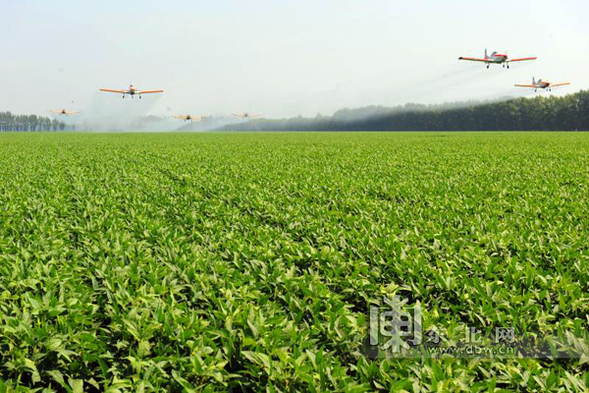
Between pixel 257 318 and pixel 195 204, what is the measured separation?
6766mm

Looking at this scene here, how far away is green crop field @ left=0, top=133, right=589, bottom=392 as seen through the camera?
128 inches

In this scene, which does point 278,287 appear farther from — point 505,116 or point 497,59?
point 505,116

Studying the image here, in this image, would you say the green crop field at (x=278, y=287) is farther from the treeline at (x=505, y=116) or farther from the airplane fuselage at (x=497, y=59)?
the treeline at (x=505, y=116)

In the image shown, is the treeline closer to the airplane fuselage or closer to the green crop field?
the airplane fuselage

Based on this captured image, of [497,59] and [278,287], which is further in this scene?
[497,59]

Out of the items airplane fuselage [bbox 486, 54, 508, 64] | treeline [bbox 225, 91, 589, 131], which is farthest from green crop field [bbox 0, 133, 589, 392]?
treeline [bbox 225, 91, 589, 131]

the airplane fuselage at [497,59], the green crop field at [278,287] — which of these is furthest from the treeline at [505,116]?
the green crop field at [278,287]

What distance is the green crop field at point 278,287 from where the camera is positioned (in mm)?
3258

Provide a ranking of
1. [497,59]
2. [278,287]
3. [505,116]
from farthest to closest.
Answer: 1. [505,116]
2. [497,59]
3. [278,287]

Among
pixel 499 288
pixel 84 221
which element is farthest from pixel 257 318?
pixel 84 221

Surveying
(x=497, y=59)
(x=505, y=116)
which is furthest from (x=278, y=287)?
(x=505, y=116)

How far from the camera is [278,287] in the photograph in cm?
505

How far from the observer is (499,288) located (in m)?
4.84

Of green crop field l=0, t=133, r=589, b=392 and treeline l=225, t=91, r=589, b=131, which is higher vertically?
treeline l=225, t=91, r=589, b=131
